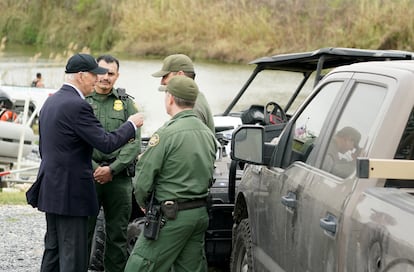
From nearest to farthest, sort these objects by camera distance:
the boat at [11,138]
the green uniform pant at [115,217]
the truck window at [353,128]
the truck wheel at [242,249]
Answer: the truck window at [353,128] → the truck wheel at [242,249] → the green uniform pant at [115,217] → the boat at [11,138]

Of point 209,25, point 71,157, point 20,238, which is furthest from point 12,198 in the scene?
point 209,25

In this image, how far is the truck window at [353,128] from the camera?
3.44m

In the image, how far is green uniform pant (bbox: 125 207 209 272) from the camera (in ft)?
15.6

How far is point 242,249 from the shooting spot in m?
5.13

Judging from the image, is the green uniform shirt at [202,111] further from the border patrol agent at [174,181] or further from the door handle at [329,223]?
the door handle at [329,223]

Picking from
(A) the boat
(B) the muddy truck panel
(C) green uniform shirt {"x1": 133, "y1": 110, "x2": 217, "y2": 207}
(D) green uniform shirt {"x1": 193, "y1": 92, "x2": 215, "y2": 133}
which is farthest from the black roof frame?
(A) the boat

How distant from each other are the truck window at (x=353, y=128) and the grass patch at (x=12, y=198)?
7268 millimetres

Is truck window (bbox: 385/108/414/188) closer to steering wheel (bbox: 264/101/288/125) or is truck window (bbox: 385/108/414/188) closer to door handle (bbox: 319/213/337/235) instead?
door handle (bbox: 319/213/337/235)

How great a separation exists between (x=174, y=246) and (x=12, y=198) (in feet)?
21.2

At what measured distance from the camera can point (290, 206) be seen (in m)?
3.90

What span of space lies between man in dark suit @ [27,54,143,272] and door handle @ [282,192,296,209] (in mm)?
1493

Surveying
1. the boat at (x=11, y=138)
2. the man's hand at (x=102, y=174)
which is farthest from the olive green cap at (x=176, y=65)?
the boat at (x=11, y=138)

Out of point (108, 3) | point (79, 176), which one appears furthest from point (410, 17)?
point (79, 176)

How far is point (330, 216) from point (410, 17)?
1437 inches
